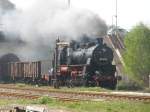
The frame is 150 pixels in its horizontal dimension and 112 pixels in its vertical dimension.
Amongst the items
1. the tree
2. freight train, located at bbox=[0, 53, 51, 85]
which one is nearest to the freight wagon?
freight train, located at bbox=[0, 53, 51, 85]

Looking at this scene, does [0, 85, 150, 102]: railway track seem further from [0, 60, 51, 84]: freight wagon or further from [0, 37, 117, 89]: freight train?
[0, 60, 51, 84]: freight wagon

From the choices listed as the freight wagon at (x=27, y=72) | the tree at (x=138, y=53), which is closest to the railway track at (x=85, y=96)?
the freight wagon at (x=27, y=72)

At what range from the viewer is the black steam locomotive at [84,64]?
34.2m

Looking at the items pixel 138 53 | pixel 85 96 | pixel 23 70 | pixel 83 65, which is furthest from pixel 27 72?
pixel 85 96

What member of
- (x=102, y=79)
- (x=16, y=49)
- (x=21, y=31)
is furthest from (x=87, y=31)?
(x=16, y=49)

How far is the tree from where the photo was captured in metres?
44.5

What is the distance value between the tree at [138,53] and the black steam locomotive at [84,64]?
30.9 ft

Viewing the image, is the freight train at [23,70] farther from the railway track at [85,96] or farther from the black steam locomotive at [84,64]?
the railway track at [85,96]

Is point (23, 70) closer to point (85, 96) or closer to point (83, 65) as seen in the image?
point (83, 65)

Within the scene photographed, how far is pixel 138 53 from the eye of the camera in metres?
45.9

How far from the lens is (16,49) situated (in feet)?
175

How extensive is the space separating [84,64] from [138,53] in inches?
503

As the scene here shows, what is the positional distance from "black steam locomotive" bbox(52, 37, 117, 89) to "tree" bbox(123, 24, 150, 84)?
942cm

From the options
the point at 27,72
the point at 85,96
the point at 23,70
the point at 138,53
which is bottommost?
the point at 85,96
